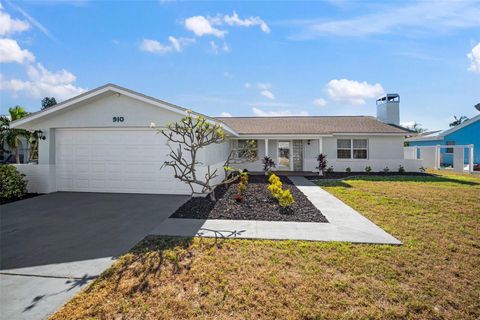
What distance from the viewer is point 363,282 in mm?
3506

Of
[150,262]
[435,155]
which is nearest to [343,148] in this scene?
[435,155]

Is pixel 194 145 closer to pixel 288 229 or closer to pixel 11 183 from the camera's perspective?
pixel 288 229

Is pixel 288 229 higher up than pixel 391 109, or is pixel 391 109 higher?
pixel 391 109

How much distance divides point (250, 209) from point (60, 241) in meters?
4.85

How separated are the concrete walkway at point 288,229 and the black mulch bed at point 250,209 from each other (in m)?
0.37

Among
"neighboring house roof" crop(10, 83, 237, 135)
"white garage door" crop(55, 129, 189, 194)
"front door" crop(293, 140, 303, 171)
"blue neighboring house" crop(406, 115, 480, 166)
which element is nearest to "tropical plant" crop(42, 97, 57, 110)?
"white garage door" crop(55, 129, 189, 194)

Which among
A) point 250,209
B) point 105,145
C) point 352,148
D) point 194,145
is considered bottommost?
point 250,209

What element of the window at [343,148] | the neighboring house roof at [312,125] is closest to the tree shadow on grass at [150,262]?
the neighboring house roof at [312,125]

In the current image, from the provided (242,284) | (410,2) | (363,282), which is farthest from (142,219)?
(410,2)

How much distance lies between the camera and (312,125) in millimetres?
19906

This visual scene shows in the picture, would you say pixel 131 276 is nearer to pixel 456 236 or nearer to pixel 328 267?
pixel 328 267

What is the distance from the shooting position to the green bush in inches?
356

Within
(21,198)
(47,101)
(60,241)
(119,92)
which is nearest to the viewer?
(60,241)

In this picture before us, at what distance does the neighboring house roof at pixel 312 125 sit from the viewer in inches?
692
